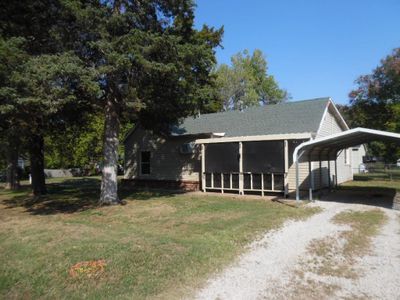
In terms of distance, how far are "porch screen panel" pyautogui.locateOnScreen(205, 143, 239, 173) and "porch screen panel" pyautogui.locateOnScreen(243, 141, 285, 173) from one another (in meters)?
0.51

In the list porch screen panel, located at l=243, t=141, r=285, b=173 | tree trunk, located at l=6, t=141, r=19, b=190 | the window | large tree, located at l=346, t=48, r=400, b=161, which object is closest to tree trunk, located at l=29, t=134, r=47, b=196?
tree trunk, located at l=6, t=141, r=19, b=190

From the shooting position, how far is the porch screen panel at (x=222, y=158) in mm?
15133

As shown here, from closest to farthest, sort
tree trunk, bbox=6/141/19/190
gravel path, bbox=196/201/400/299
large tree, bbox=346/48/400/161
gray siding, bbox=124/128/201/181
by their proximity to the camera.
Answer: gravel path, bbox=196/201/400/299, gray siding, bbox=124/128/201/181, tree trunk, bbox=6/141/19/190, large tree, bbox=346/48/400/161

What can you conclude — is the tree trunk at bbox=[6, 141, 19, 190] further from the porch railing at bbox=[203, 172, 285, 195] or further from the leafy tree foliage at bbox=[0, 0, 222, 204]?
the porch railing at bbox=[203, 172, 285, 195]

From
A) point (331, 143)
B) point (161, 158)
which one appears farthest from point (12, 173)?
point (331, 143)

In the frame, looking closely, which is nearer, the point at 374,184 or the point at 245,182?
the point at 245,182

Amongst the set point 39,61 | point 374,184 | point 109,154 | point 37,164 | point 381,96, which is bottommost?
point 374,184

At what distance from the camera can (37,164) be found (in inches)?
625

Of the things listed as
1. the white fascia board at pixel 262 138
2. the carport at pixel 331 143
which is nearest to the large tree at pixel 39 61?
the white fascia board at pixel 262 138

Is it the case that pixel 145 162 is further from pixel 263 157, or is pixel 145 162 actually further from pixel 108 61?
pixel 108 61

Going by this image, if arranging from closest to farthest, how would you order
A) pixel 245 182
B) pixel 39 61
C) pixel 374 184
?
pixel 39 61, pixel 245 182, pixel 374 184

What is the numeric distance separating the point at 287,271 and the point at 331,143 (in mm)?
8949

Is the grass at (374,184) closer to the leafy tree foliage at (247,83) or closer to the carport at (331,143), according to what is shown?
the carport at (331,143)

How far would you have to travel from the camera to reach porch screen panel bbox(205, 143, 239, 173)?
15133 mm
